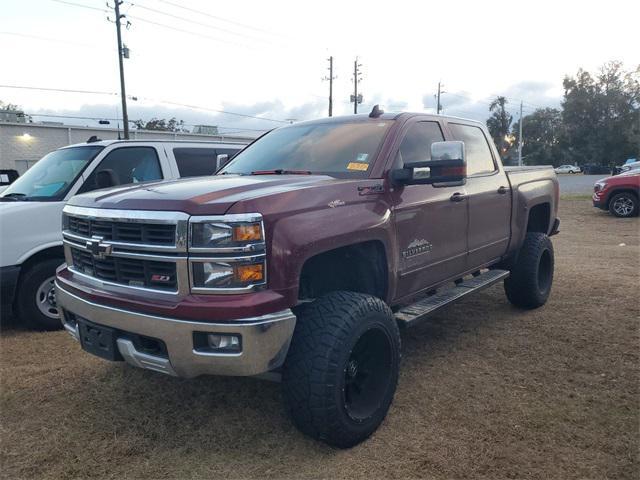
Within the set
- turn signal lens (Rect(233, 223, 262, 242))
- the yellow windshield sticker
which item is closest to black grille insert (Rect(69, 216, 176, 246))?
turn signal lens (Rect(233, 223, 262, 242))

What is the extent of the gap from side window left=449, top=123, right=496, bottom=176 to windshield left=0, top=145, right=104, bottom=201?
379cm

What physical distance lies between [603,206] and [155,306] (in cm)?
1567

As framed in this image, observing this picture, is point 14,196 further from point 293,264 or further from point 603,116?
point 603,116

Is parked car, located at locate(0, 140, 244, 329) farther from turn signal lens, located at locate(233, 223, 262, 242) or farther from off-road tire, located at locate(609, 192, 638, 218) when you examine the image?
off-road tire, located at locate(609, 192, 638, 218)

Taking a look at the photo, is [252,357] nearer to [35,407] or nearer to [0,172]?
[35,407]

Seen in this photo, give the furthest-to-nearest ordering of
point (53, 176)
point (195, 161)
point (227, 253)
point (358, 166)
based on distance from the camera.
Result: point (195, 161)
point (53, 176)
point (358, 166)
point (227, 253)

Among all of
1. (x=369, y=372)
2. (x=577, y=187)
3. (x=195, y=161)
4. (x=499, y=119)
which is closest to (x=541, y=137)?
(x=499, y=119)

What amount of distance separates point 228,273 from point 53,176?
3867 mm

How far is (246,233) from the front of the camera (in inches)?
102

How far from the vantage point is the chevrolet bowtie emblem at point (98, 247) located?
2963mm

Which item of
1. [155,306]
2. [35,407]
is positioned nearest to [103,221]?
[155,306]

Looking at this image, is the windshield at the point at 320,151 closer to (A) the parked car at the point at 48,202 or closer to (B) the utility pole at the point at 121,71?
(A) the parked car at the point at 48,202

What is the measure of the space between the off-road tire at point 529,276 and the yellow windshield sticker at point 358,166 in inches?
108

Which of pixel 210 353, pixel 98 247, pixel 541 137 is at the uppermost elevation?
pixel 541 137
